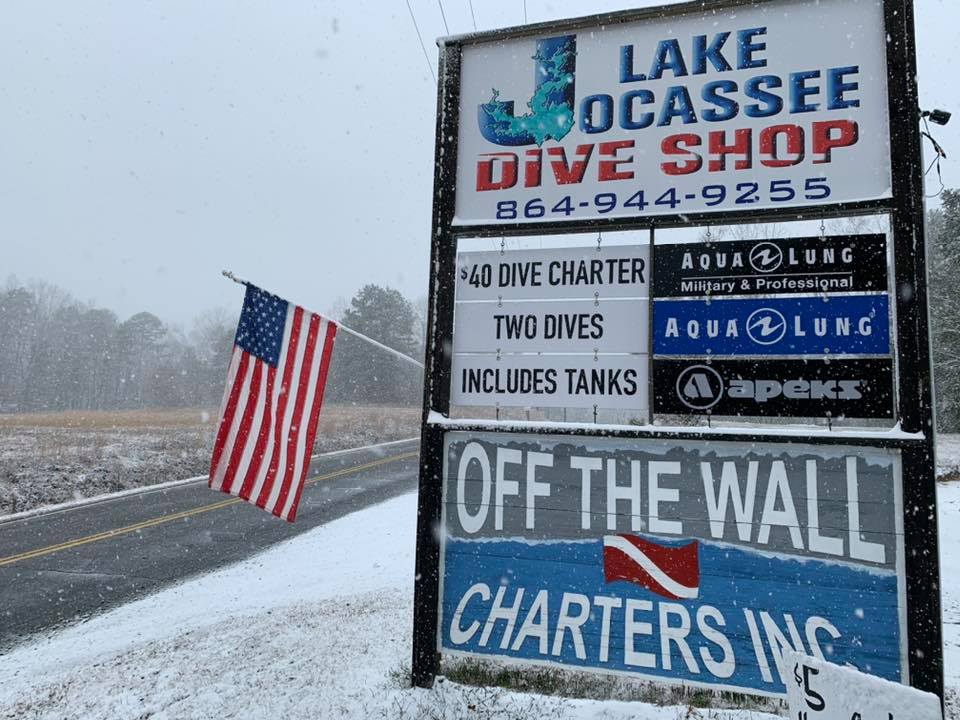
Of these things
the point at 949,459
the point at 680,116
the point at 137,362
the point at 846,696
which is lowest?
the point at 949,459

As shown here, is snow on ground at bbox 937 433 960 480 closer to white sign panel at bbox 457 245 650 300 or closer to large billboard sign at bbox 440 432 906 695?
large billboard sign at bbox 440 432 906 695

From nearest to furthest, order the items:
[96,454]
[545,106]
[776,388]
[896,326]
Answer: [896,326] → [776,388] → [545,106] → [96,454]

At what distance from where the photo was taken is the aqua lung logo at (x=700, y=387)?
4.96 m

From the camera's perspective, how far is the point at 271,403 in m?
5.85

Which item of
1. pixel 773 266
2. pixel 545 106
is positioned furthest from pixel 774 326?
pixel 545 106

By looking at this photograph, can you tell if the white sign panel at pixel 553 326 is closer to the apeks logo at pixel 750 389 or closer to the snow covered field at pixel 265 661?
the apeks logo at pixel 750 389

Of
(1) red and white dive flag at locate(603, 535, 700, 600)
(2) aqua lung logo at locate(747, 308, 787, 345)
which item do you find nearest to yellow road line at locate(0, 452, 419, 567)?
(1) red and white dive flag at locate(603, 535, 700, 600)

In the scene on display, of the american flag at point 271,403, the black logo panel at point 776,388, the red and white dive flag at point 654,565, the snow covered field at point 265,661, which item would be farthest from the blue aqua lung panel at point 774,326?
the american flag at point 271,403

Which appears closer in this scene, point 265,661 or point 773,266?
point 773,266

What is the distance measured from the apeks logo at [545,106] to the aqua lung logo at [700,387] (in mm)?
2425

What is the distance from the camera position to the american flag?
5.77 m

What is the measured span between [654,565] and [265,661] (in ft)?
12.9

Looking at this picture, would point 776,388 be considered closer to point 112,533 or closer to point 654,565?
point 654,565

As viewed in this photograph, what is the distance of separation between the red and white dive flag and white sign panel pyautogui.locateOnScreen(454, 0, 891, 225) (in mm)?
2778
